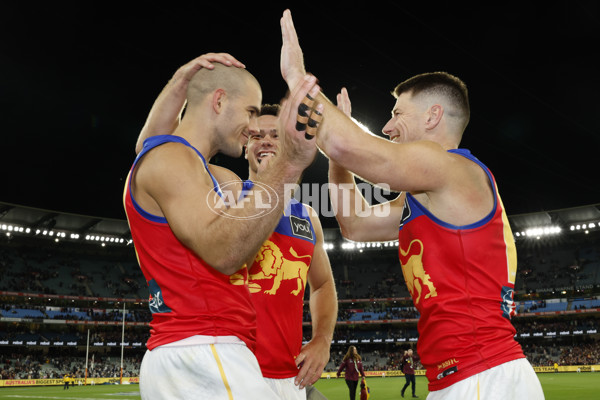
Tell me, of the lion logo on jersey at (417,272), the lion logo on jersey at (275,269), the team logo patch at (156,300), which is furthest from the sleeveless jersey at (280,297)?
the team logo patch at (156,300)

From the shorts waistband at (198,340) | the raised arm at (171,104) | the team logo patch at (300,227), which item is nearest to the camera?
the shorts waistband at (198,340)

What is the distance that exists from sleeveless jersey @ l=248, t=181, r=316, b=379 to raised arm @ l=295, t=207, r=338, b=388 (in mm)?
111

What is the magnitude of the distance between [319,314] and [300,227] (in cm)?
87

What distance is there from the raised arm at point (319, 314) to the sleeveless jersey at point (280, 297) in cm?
11

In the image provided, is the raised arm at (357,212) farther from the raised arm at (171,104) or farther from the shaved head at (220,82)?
the raised arm at (171,104)

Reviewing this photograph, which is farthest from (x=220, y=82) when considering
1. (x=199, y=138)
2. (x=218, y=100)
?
(x=199, y=138)

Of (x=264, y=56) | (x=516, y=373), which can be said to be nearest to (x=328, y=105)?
(x=516, y=373)

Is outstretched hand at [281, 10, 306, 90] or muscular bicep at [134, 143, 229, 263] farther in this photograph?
outstretched hand at [281, 10, 306, 90]

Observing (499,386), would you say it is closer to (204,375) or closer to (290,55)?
(204,375)

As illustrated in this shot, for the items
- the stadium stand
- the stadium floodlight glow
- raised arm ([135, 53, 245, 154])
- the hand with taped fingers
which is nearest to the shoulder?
raised arm ([135, 53, 245, 154])

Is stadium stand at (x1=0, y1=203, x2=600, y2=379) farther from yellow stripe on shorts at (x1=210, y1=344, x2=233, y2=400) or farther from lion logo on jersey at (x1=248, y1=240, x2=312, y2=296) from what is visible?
yellow stripe on shorts at (x1=210, y1=344, x2=233, y2=400)

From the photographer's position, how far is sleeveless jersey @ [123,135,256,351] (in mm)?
2570

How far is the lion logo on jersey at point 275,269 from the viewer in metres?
3.96

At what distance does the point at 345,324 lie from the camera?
58.6 m
